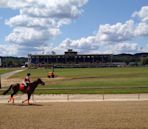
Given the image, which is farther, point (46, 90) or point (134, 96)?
point (46, 90)

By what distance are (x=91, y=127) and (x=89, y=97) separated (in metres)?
18.0

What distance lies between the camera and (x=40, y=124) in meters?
18.0

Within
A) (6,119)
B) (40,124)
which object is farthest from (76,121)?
(6,119)

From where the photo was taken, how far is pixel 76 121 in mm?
18828

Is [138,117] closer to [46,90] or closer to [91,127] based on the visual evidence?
[91,127]

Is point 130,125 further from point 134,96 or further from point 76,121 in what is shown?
point 134,96

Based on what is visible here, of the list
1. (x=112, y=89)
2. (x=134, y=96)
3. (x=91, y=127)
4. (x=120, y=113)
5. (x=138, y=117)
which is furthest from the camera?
(x=112, y=89)

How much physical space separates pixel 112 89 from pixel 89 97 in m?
6.77

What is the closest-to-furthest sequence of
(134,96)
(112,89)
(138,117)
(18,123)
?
(18,123) → (138,117) → (134,96) → (112,89)

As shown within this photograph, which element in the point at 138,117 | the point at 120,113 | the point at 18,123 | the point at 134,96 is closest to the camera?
the point at 18,123

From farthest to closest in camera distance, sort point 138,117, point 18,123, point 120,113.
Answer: point 120,113 < point 138,117 < point 18,123

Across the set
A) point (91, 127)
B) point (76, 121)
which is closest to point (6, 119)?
point (76, 121)

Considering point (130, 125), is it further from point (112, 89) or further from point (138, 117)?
point (112, 89)

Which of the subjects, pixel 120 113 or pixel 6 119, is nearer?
pixel 6 119
